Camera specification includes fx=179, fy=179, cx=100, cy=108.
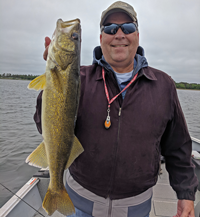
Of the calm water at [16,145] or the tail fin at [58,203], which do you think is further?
the calm water at [16,145]

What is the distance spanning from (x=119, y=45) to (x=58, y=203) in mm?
2003

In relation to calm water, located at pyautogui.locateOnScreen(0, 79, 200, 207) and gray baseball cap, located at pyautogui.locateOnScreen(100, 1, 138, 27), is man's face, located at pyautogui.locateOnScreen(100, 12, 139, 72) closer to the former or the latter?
gray baseball cap, located at pyautogui.locateOnScreen(100, 1, 138, 27)

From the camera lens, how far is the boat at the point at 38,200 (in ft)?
10.6

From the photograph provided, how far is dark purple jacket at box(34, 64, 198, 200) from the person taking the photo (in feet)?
6.59

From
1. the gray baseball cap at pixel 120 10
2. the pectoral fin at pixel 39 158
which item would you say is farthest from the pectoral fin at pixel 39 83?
the gray baseball cap at pixel 120 10

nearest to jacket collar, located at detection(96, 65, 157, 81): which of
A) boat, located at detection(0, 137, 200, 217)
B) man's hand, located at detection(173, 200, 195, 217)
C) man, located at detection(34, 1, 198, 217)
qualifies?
man, located at detection(34, 1, 198, 217)

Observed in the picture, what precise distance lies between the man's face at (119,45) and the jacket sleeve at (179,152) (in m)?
0.72

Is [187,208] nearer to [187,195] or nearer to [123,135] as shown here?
[187,195]

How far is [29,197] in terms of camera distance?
12.2 ft

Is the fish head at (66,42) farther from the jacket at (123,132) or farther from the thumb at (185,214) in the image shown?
the thumb at (185,214)

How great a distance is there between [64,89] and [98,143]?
707mm

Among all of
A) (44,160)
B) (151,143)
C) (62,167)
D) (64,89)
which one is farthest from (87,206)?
(64,89)

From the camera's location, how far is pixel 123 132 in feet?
6.59

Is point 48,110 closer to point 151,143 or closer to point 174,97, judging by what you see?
point 151,143
